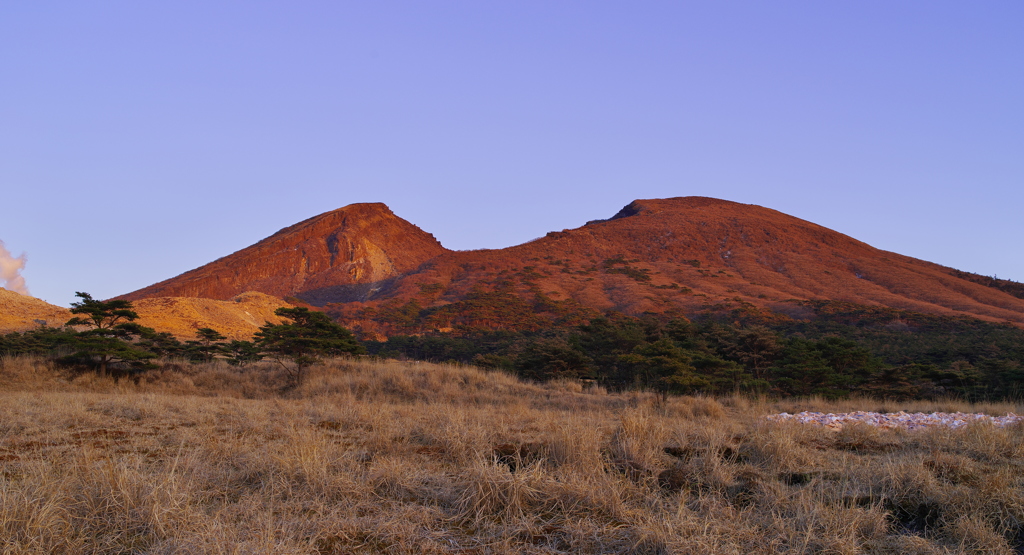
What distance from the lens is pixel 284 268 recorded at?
365 ft

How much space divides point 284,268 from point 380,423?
113 meters

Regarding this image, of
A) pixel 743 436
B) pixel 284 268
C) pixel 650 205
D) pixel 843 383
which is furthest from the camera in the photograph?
pixel 650 205

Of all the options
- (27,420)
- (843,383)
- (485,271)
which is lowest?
(843,383)

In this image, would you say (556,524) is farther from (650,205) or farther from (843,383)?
(650,205)

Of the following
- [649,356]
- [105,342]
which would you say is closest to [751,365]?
[649,356]

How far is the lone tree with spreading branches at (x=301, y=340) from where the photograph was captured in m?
17.9

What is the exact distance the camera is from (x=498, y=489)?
423 cm

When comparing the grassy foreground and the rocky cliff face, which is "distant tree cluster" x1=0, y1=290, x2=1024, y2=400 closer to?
the grassy foreground

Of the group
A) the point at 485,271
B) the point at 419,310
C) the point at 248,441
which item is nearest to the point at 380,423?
the point at 248,441

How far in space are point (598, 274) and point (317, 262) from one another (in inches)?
A: 2387

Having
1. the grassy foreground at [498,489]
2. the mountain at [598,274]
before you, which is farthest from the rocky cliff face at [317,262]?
the grassy foreground at [498,489]

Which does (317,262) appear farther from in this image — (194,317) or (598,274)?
(194,317)

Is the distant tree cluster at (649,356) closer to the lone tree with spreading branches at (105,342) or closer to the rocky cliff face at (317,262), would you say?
the lone tree with spreading branches at (105,342)

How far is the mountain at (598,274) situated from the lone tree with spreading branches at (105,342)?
4797 cm
